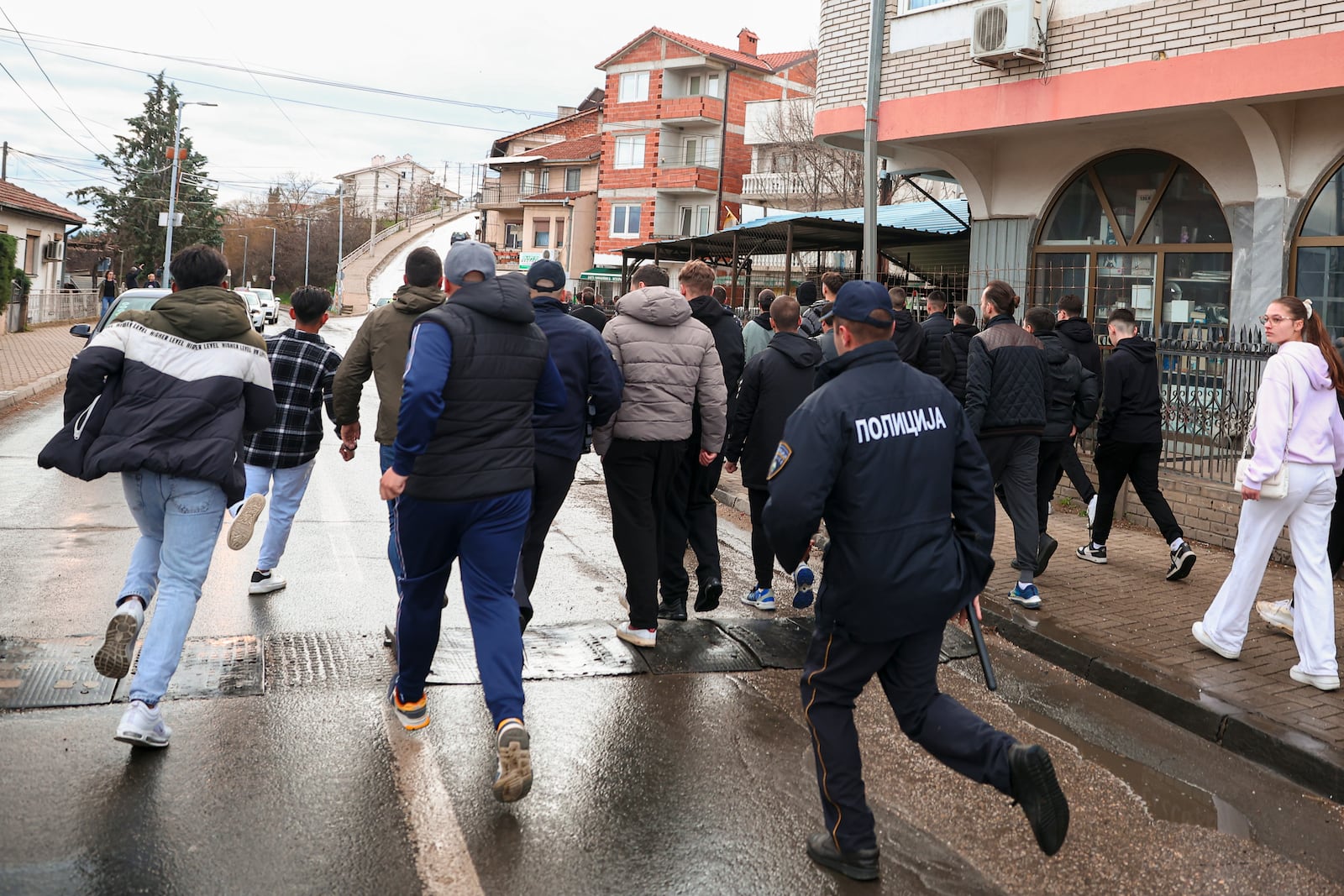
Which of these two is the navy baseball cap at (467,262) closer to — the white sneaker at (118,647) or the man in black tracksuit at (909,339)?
the white sneaker at (118,647)

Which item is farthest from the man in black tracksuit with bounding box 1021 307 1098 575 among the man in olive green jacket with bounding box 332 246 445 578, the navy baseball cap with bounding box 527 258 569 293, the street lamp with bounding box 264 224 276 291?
the street lamp with bounding box 264 224 276 291

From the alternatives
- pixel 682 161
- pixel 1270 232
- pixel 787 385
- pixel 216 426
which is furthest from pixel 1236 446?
pixel 682 161

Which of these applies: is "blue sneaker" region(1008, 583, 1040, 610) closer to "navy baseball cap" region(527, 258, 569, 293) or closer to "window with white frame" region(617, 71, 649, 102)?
"navy baseball cap" region(527, 258, 569, 293)

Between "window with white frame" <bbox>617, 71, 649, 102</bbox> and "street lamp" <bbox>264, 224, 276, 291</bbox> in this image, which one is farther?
"street lamp" <bbox>264, 224, 276, 291</bbox>

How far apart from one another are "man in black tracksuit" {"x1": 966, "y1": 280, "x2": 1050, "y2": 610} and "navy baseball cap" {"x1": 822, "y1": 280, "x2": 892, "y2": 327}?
11.3 ft

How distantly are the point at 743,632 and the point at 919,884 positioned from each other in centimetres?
292

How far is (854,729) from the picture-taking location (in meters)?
3.80

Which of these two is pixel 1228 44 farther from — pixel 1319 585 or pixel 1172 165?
pixel 1319 585

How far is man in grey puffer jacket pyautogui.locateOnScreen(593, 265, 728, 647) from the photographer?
6102mm

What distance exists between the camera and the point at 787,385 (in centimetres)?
695

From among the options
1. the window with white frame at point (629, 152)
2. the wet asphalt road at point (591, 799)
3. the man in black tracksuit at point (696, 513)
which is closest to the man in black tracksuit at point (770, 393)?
the man in black tracksuit at point (696, 513)

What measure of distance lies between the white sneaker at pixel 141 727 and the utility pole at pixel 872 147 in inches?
354

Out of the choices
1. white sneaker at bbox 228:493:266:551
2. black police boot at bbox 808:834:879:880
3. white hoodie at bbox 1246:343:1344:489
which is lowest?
black police boot at bbox 808:834:879:880

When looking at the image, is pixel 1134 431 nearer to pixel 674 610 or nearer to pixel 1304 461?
pixel 1304 461
